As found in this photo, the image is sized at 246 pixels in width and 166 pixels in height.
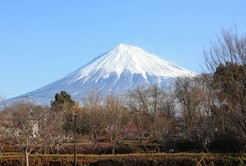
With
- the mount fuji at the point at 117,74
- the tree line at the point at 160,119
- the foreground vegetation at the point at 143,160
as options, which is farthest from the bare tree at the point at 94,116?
the mount fuji at the point at 117,74

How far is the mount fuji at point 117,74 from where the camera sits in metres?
110

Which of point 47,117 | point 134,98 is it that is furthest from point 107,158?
point 134,98

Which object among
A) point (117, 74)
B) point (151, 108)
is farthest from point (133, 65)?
point (151, 108)

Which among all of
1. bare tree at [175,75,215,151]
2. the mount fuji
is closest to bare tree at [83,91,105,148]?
bare tree at [175,75,215,151]

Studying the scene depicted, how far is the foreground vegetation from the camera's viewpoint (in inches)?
882

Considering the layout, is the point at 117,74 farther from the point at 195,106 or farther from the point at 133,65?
the point at 195,106

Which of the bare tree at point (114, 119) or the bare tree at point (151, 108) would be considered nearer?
the bare tree at point (114, 119)

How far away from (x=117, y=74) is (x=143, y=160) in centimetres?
9883

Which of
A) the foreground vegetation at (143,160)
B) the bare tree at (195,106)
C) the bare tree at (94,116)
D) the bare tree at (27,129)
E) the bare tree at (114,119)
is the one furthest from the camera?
the bare tree at (94,116)

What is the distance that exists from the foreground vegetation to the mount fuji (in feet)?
253

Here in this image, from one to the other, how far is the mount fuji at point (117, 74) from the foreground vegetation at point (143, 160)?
77.0m

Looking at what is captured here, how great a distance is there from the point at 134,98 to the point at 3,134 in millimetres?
25104

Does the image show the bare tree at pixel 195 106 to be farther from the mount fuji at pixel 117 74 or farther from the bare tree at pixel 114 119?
the mount fuji at pixel 117 74

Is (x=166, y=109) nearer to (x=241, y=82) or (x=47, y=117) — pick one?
(x=47, y=117)
